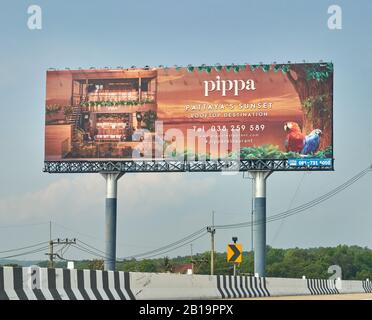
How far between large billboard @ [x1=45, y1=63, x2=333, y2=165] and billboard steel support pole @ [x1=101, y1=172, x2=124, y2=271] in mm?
1933

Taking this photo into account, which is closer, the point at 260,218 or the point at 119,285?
the point at 119,285

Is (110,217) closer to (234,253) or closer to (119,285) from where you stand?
(234,253)

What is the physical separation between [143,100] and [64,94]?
17.5 feet

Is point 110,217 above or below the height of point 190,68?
below

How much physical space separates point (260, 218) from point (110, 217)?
9896 mm

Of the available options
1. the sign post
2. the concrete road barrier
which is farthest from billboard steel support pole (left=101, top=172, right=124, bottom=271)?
the sign post

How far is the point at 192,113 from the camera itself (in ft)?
215

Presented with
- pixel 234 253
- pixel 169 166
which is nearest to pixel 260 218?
pixel 169 166

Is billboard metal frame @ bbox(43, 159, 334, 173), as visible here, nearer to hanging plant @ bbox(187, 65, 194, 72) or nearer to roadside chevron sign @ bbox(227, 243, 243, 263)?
hanging plant @ bbox(187, 65, 194, 72)

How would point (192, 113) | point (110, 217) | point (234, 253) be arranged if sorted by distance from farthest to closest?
point (110, 217)
point (192, 113)
point (234, 253)

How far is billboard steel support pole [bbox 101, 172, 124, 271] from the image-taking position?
2662 inches
